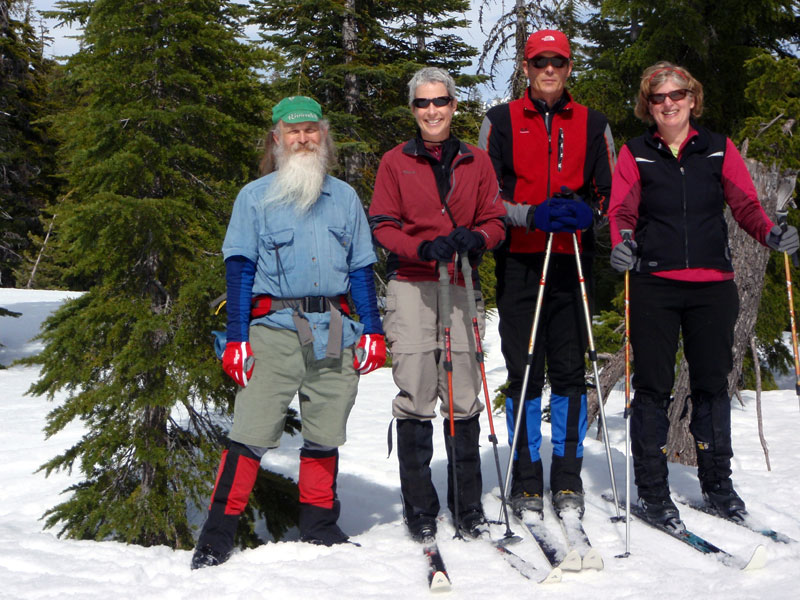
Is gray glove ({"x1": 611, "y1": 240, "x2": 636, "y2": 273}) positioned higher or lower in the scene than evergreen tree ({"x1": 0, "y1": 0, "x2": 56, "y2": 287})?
lower

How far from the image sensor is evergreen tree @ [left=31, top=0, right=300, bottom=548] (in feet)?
16.6

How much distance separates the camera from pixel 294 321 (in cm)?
379

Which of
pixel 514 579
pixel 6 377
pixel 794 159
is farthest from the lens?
pixel 6 377

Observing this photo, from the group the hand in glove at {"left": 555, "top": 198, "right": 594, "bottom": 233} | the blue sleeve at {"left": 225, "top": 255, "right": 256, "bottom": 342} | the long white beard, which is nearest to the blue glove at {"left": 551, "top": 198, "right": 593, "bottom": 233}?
the hand in glove at {"left": 555, "top": 198, "right": 594, "bottom": 233}

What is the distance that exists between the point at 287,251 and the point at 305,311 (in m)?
0.35

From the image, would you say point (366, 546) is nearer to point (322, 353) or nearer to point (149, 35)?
point (322, 353)

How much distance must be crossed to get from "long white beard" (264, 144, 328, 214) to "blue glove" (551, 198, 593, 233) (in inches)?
53.4

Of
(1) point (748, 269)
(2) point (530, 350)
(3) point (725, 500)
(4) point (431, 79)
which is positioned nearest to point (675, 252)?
(2) point (530, 350)

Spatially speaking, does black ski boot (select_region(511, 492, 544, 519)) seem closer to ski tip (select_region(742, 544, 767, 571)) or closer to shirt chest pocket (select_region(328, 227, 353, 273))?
ski tip (select_region(742, 544, 767, 571))

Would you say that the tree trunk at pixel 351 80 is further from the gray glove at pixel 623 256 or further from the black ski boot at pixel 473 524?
the black ski boot at pixel 473 524

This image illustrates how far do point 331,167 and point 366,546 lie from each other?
2.23m

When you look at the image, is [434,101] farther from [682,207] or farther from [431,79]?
[682,207]

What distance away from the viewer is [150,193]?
538 cm

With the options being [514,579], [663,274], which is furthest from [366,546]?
[663,274]
